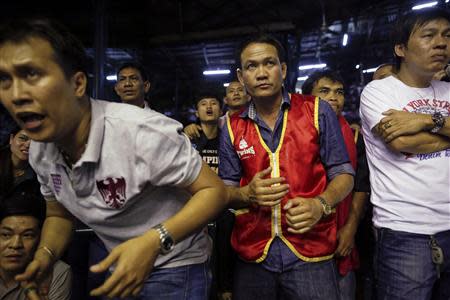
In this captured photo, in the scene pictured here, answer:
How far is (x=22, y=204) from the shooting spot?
229 centimetres

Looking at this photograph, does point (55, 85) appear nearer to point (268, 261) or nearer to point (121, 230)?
point (121, 230)

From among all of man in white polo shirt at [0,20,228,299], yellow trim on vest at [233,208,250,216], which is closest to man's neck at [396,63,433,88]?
yellow trim on vest at [233,208,250,216]

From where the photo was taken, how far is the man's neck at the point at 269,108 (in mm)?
1925

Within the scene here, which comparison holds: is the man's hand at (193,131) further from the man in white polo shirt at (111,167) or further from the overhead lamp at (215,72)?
the overhead lamp at (215,72)

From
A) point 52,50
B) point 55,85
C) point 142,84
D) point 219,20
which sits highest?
point 219,20

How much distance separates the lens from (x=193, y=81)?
1275 cm

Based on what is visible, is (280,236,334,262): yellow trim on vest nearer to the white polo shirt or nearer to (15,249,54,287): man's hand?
the white polo shirt

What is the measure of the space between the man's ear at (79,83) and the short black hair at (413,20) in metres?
1.79

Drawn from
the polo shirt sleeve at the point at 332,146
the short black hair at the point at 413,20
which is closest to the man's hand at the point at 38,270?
the polo shirt sleeve at the point at 332,146

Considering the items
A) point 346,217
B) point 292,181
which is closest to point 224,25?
point 346,217

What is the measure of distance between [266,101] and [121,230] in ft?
3.40

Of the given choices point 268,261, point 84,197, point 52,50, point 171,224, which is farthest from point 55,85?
point 268,261

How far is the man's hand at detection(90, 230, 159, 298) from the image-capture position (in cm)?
99

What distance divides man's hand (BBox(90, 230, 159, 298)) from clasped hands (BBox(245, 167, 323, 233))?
0.62 meters
